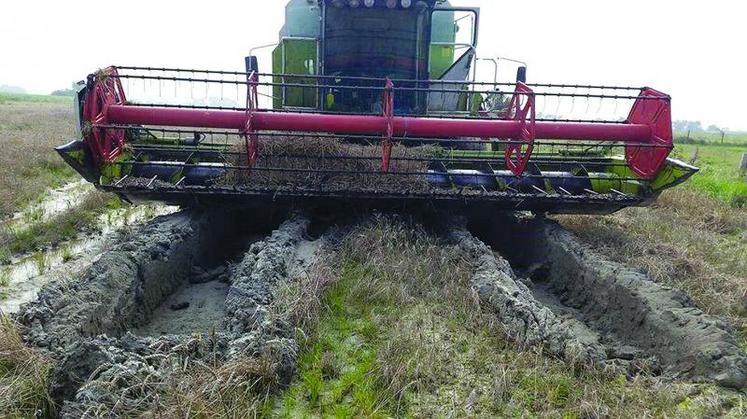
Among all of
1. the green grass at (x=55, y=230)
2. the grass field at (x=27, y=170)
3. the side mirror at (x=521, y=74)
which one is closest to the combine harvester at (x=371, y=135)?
the side mirror at (x=521, y=74)

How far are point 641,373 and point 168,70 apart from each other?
16.1 feet

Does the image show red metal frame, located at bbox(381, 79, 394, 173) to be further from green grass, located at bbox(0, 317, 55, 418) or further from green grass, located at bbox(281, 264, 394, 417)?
green grass, located at bbox(0, 317, 55, 418)

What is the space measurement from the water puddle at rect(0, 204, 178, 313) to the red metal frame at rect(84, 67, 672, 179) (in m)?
1.22

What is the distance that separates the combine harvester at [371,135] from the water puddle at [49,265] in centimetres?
92

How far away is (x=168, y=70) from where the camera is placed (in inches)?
207

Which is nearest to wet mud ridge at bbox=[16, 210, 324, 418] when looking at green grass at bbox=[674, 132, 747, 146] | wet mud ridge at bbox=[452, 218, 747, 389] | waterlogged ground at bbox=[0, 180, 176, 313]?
waterlogged ground at bbox=[0, 180, 176, 313]

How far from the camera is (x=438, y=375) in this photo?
2.98m

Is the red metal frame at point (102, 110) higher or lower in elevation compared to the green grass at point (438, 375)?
higher

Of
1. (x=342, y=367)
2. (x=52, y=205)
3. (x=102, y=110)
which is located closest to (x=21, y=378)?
(x=342, y=367)

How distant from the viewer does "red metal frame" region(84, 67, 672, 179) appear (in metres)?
5.03

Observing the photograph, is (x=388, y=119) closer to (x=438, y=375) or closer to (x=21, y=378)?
(x=438, y=375)

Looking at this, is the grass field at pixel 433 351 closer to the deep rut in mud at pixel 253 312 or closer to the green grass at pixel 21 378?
the green grass at pixel 21 378

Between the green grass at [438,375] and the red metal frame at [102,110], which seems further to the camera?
the red metal frame at [102,110]

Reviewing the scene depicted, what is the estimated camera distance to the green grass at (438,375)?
2.71 meters
